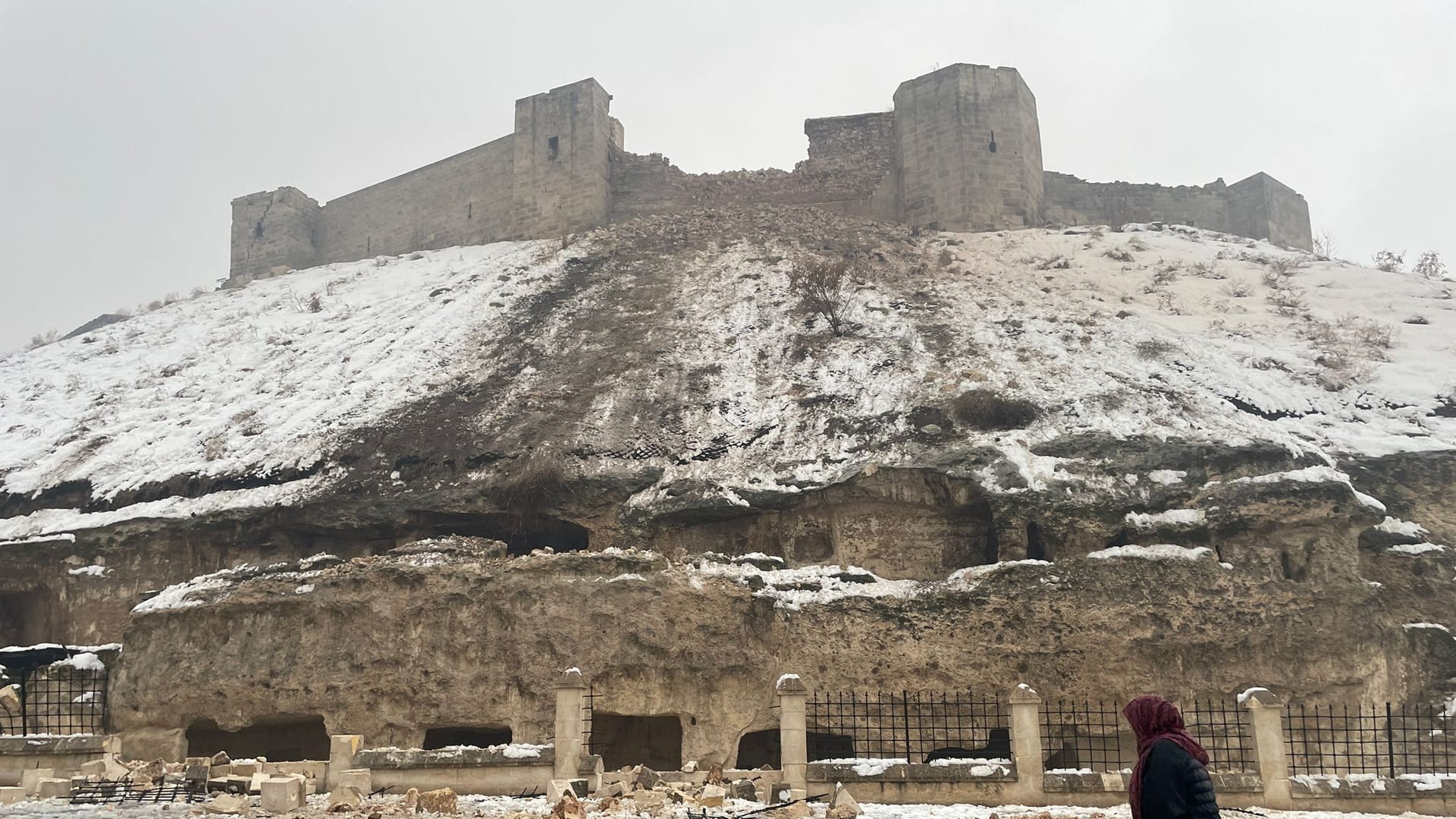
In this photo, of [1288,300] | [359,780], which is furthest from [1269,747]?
[1288,300]

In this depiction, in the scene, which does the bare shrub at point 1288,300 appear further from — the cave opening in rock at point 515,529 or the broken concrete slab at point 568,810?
the broken concrete slab at point 568,810

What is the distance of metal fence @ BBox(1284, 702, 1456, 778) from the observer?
16062 mm

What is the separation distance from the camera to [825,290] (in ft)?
91.8

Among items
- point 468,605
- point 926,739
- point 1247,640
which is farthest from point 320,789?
point 1247,640

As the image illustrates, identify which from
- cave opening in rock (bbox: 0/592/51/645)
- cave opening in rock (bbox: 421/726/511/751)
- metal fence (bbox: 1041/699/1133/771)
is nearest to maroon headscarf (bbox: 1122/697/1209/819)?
metal fence (bbox: 1041/699/1133/771)

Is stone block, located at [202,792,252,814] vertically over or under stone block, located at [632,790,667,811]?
over

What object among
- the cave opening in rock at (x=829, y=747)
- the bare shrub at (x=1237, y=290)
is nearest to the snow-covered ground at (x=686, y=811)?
the cave opening in rock at (x=829, y=747)

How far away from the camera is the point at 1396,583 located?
18703 mm

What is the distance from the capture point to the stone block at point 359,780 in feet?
43.7

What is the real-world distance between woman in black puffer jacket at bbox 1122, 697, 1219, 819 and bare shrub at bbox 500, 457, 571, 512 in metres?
15.8

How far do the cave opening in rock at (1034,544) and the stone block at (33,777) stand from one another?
1408 centimetres

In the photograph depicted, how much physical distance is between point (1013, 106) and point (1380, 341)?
13705mm

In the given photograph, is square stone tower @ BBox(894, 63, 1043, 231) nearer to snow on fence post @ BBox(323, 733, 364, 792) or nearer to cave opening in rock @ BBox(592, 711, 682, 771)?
cave opening in rock @ BBox(592, 711, 682, 771)

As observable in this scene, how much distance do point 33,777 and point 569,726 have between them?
6.53m
